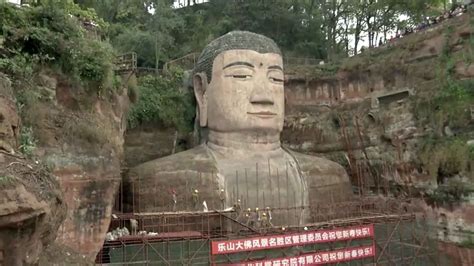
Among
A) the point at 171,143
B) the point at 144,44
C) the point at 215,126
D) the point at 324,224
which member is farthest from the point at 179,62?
the point at 324,224

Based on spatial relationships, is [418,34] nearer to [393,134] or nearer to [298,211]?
[393,134]

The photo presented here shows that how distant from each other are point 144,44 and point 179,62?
1.70m

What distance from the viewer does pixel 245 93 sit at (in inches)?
565

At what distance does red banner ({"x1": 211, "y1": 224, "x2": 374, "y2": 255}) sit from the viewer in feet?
34.4

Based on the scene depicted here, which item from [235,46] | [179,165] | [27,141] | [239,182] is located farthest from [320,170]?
[27,141]

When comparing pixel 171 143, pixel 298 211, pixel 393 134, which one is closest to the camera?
pixel 298 211

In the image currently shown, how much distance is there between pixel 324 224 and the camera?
39.0 feet

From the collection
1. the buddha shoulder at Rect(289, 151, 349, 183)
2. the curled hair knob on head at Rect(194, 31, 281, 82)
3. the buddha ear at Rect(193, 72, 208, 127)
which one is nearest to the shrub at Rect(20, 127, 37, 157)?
the buddha ear at Rect(193, 72, 208, 127)

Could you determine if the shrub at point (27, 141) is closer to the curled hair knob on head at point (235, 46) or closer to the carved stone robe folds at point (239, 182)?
the carved stone robe folds at point (239, 182)

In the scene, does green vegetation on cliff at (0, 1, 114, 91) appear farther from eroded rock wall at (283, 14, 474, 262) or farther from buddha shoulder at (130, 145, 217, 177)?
eroded rock wall at (283, 14, 474, 262)

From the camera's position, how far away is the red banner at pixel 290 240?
34.4 feet

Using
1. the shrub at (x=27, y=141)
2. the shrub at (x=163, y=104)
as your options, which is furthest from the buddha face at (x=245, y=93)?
the shrub at (x=27, y=141)

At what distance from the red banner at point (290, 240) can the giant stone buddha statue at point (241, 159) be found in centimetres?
212

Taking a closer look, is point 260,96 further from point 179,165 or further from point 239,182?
point 179,165
